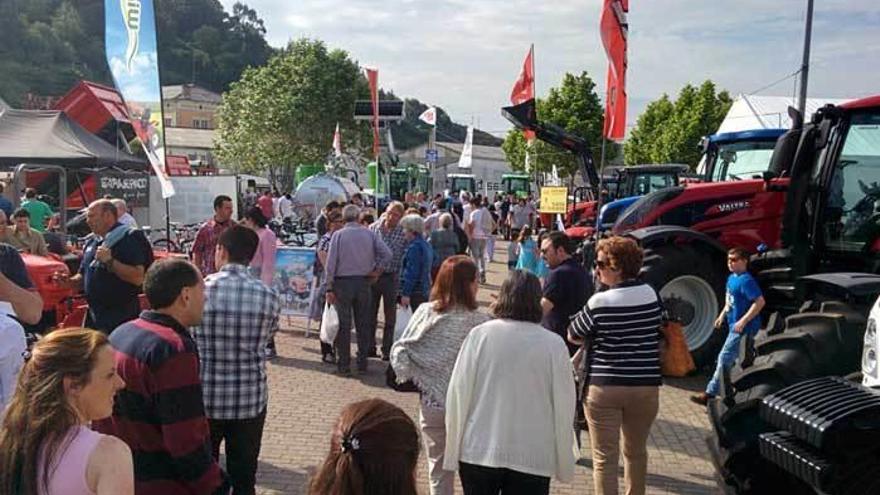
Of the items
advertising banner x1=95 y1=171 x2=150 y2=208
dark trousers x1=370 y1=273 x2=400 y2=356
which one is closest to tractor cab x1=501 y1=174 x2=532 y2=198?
advertising banner x1=95 y1=171 x2=150 y2=208

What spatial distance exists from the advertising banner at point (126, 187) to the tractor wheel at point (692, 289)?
10.3 metres

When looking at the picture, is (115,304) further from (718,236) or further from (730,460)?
(718,236)

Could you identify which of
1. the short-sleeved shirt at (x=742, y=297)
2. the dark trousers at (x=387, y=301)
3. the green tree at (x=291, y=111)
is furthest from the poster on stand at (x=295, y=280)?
the green tree at (x=291, y=111)

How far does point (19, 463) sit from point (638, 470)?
3.33 metres

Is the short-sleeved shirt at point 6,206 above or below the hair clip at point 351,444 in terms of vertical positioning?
above

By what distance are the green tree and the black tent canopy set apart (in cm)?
2727

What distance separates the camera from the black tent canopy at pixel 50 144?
13.3 m

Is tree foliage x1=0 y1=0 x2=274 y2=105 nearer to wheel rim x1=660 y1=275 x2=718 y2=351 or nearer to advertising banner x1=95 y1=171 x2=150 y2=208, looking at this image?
advertising banner x1=95 y1=171 x2=150 y2=208

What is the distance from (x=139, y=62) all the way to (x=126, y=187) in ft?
22.6

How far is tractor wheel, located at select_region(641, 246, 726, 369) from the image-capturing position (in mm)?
8164

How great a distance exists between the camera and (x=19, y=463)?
7.02 feet

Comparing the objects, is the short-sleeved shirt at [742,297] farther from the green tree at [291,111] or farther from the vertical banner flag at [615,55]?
the green tree at [291,111]

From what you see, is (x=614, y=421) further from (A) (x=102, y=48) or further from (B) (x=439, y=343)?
(A) (x=102, y=48)

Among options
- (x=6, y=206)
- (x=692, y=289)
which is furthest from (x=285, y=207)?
(x=692, y=289)
